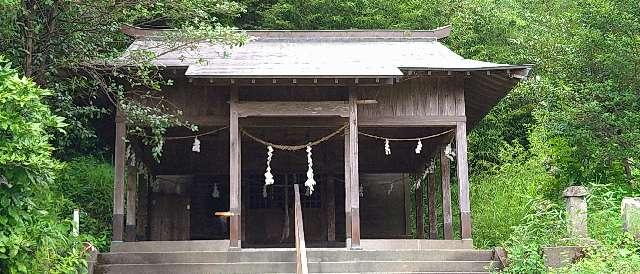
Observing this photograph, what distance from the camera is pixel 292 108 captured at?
1280 cm

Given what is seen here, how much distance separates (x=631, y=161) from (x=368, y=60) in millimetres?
5467

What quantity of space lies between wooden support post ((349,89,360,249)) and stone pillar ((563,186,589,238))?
3312 millimetres

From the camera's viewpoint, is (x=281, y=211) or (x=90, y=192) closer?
(x=281, y=211)

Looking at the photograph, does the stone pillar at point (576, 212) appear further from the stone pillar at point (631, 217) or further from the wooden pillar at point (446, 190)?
the wooden pillar at point (446, 190)

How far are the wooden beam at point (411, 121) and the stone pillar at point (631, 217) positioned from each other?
12.6ft

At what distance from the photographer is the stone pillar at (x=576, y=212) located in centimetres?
1037

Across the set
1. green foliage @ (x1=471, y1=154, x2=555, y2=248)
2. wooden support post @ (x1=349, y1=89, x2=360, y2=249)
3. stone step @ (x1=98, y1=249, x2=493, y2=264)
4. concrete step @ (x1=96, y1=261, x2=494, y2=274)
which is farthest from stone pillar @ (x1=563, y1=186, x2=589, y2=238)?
green foliage @ (x1=471, y1=154, x2=555, y2=248)

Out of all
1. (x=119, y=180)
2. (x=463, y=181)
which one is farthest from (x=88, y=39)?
(x=463, y=181)

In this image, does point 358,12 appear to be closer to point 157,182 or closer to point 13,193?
point 157,182

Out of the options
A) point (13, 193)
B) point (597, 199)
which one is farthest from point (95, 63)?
point (597, 199)

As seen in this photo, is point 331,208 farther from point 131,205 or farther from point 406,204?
point 131,205

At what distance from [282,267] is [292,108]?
9.89 ft

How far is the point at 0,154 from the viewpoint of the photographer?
767 cm

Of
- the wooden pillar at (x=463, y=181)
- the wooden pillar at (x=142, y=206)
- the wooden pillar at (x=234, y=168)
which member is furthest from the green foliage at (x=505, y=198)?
the wooden pillar at (x=142, y=206)
